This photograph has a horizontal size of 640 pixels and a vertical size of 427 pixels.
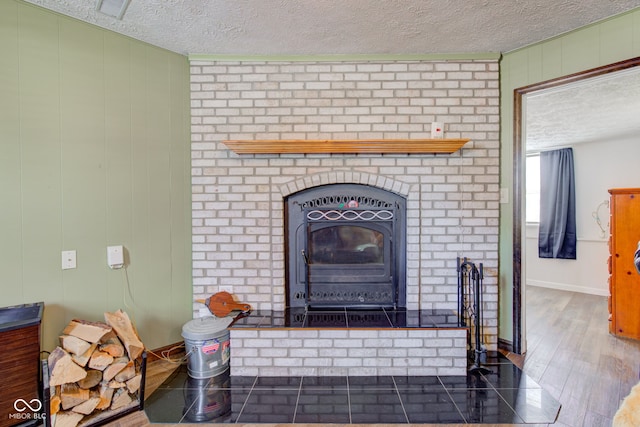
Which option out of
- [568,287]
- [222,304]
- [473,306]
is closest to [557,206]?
[568,287]

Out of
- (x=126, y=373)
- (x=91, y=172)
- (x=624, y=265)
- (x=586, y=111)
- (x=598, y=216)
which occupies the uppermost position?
(x=586, y=111)

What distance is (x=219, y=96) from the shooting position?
2.42 metres

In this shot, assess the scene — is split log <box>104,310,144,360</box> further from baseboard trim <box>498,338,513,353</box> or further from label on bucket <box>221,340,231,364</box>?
baseboard trim <box>498,338,513,353</box>

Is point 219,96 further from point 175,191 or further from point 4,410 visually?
point 4,410

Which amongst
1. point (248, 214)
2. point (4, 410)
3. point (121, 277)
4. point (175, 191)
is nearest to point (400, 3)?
point (248, 214)

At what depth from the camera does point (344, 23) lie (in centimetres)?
198

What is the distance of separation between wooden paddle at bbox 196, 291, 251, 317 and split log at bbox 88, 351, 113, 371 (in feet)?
2.28

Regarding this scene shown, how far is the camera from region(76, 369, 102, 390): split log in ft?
5.42

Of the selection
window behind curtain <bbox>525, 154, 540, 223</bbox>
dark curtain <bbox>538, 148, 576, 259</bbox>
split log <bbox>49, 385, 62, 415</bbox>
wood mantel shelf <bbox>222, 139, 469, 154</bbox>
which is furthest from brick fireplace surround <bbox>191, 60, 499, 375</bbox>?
window behind curtain <bbox>525, 154, 540, 223</bbox>

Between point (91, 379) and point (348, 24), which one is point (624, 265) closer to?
point (348, 24)

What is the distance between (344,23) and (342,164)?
95 cm

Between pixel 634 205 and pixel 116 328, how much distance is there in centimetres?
423

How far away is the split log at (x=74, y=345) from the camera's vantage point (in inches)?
65.2

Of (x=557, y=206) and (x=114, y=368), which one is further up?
(x=557, y=206)
